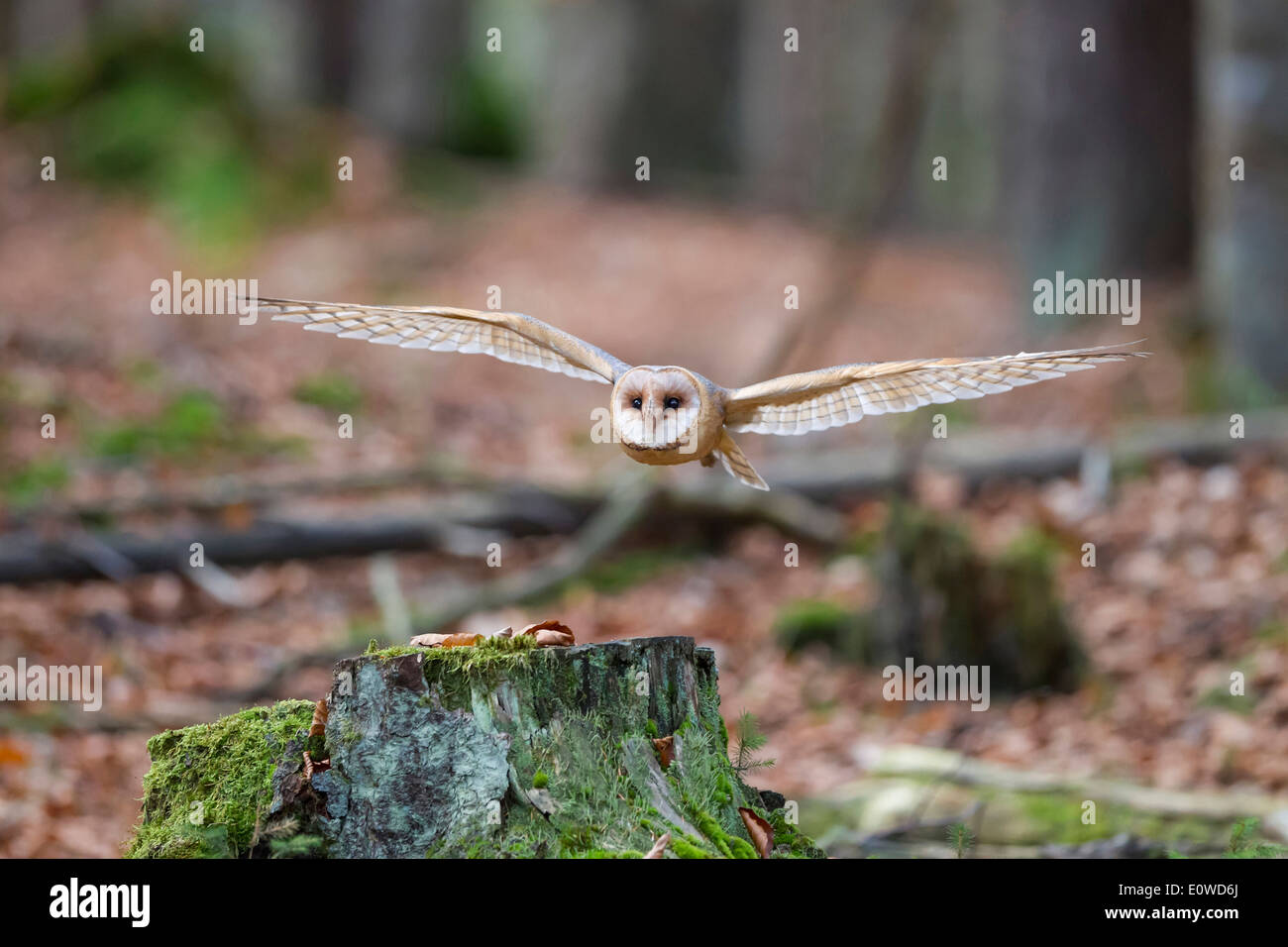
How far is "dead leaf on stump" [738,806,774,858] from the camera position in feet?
11.2

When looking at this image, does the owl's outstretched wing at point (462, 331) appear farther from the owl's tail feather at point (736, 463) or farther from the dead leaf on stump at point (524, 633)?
the dead leaf on stump at point (524, 633)

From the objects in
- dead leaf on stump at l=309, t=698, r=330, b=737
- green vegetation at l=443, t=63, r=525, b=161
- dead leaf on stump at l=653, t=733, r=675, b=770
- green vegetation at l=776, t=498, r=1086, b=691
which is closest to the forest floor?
green vegetation at l=776, t=498, r=1086, b=691

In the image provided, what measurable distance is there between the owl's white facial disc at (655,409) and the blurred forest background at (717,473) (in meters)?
2.18

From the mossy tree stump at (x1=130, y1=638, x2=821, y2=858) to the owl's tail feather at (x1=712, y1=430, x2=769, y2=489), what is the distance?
702 millimetres

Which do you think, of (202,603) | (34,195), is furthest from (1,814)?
(34,195)

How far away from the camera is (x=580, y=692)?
10.9 feet

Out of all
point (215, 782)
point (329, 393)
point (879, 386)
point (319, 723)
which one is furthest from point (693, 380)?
point (329, 393)

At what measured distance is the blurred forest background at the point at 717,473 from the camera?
6.51 meters

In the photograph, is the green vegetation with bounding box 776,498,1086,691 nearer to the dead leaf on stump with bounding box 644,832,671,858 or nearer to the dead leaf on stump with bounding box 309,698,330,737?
the dead leaf on stump with bounding box 644,832,671,858

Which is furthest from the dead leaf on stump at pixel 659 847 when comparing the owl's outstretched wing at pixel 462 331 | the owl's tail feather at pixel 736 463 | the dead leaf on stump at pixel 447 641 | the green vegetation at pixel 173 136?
the green vegetation at pixel 173 136

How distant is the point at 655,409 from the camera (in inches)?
132

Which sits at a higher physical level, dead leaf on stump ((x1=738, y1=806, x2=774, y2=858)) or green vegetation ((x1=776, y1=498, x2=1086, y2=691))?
green vegetation ((x1=776, y1=498, x2=1086, y2=691))

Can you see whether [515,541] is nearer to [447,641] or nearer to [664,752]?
[447,641]
